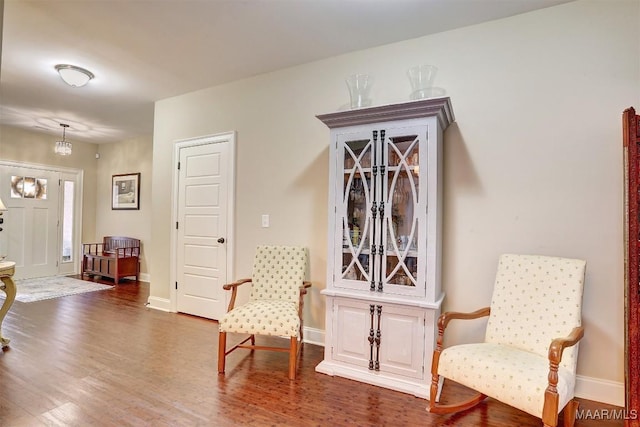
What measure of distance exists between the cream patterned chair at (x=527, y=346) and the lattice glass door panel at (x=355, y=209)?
28.1 inches

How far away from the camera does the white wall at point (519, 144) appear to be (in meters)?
2.25

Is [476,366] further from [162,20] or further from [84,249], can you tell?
[84,249]

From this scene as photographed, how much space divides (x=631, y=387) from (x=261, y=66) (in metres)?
3.70

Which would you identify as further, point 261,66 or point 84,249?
point 84,249

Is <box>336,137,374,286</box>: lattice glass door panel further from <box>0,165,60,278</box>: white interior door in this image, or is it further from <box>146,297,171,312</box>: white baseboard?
<box>0,165,60,278</box>: white interior door

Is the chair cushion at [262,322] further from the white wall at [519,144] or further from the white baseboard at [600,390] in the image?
the white baseboard at [600,390]

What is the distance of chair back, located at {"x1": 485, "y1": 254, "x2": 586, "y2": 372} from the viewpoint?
2.04 metres

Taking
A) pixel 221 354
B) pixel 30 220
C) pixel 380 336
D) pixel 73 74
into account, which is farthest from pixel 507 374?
pixel 30 220

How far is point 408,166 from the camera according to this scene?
2445 millimetres

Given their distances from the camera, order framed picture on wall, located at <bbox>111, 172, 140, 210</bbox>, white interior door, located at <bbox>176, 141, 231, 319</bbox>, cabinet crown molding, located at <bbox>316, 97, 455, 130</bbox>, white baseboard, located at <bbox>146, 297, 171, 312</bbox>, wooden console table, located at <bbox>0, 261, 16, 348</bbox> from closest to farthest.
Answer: cabinet crown molding, located at <bbox>316, 97, 455, 130</bbox>, wooden console table, located at <bbox>0, 261, 16, 348</bbox>, white interior door, located at <bbox>176, 141, 231, 319</bbox>, white baseboard, located at <bbox>146, 297, 171, 312</bbox>, framed picture on wall, located at <bbox>111, 172, 140, 210</bbox>

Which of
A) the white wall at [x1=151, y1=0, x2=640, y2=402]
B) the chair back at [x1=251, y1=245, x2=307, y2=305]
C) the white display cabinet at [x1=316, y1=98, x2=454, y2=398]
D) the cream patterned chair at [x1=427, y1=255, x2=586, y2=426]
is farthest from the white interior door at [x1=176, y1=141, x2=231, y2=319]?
the cream patterned chair at [x1=427, y1=255, x2=586, y2=426]

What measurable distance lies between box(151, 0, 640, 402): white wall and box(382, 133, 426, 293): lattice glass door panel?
0.46 m

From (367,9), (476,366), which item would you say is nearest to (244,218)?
(367,9)

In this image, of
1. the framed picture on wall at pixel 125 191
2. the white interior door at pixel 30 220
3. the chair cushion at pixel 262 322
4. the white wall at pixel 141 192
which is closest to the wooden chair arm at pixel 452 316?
the chair cushion at pixel 262 322
